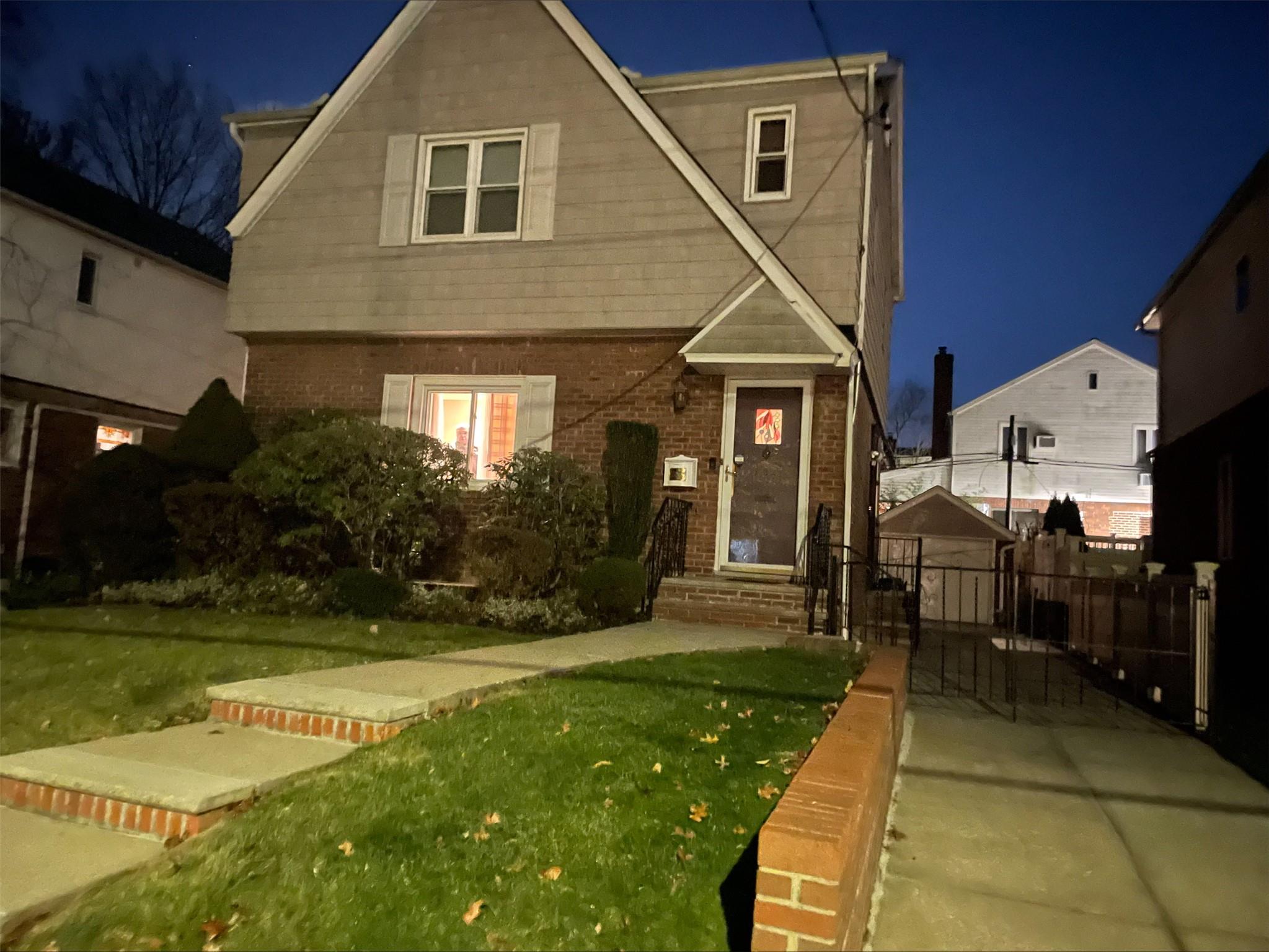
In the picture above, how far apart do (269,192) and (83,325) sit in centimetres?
474

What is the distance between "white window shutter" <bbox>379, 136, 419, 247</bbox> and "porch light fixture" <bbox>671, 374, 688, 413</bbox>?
449 centimetres

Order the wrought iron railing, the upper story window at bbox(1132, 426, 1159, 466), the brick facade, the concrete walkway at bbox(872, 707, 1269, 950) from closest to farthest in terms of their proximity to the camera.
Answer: the concrete walkway at bbox(872, 707, 1269, 950)
the wrought iron railing
the brick facade
the upper story window at bbox(1132, 426, 1159, 466)

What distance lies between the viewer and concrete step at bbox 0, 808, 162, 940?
2977 millimetres

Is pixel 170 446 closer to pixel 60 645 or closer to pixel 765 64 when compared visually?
pixel 60 645

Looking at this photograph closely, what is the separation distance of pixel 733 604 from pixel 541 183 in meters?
6.34

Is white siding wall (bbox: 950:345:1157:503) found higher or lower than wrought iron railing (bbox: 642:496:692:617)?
higher

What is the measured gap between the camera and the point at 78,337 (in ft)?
47.3

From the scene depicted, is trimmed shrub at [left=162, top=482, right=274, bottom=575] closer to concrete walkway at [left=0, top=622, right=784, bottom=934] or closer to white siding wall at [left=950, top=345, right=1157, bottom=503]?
concrete walkway at [left=0, top=622, right=784, bottom=934]

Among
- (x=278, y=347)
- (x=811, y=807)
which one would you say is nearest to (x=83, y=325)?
(x=278, y=347)

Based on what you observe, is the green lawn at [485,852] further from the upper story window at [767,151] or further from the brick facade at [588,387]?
the upper story window at [767,151]

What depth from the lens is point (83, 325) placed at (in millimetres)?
14484

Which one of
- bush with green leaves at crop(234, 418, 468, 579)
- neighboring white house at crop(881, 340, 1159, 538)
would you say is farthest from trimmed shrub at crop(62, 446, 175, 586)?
neighboring white house at crop(881, 340, 1159, 538)

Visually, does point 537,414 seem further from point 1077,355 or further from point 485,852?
point 1077,355

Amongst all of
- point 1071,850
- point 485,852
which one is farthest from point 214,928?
point 1071,850
